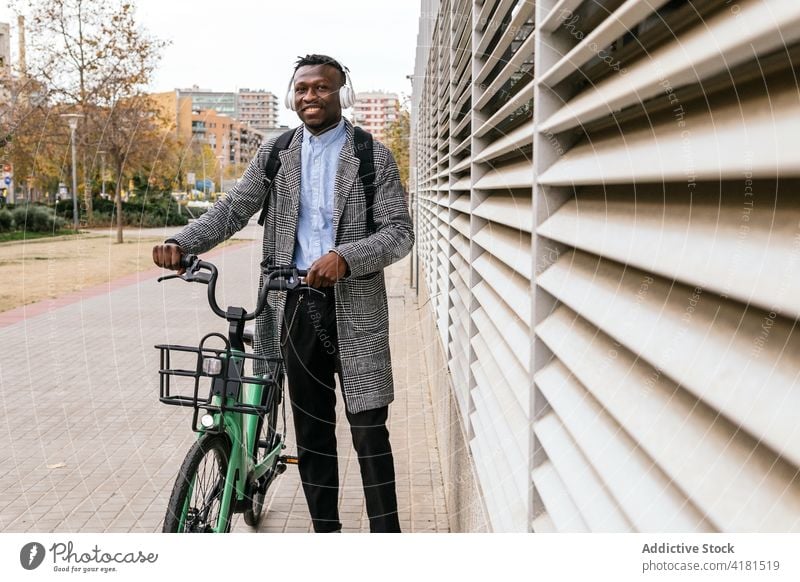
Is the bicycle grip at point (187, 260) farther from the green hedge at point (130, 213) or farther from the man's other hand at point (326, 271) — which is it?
the green hedge at point (130, 213)

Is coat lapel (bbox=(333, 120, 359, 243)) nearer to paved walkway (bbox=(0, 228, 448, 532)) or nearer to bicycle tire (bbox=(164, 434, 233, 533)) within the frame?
bicycle tire (bbox=(164, 434, 233, 533))

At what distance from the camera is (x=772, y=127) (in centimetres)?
78

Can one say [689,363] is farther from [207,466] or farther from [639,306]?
[207,466]

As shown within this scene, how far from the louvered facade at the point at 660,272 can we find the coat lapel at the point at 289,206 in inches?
45.3

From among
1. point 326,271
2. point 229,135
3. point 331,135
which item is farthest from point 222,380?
point 229,135

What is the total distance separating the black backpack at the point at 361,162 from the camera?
10.7ft

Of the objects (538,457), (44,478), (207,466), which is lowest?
(44,478)

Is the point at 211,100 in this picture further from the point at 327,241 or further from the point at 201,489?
the point at 201,489

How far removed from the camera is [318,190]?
3.34 m

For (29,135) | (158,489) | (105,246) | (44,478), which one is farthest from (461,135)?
(105,246)

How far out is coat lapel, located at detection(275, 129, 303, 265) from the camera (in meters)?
3.30

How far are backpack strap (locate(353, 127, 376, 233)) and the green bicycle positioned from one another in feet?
1.08

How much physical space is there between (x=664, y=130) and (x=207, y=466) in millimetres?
2367

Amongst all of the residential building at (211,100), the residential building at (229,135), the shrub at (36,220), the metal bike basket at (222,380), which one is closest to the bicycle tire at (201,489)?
the metal bike basket at (222,380)
